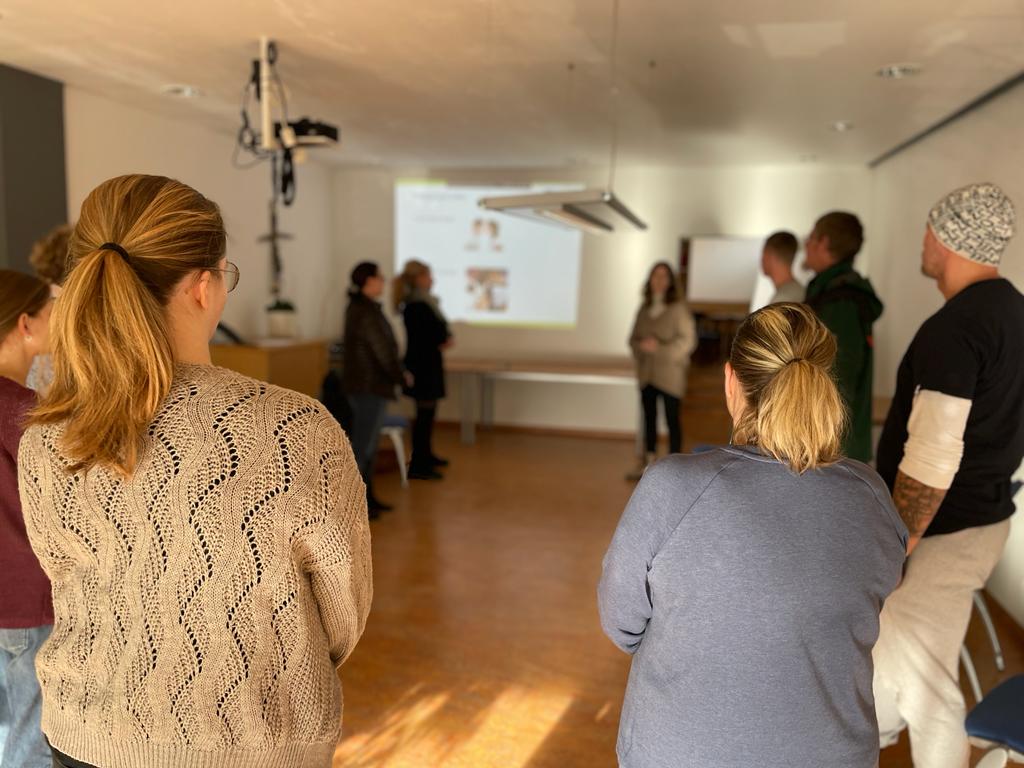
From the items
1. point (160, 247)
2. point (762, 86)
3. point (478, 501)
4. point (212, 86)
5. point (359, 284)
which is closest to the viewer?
point (160, 247)

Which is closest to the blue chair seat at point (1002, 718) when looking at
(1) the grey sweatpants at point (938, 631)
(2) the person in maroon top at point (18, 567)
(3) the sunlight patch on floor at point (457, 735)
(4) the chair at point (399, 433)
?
(1) the grey sweatpants at point (938, 631)

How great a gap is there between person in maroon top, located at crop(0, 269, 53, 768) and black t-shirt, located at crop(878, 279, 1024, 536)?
1.83 metres

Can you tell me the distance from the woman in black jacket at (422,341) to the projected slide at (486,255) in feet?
5.59

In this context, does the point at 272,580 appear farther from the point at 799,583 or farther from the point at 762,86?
the point at 762,86

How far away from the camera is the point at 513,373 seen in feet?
21.2

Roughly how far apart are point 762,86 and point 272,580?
3489 millimetres

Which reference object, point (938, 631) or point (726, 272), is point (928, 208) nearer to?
point (726, 272)

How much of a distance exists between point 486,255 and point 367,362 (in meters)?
2.85

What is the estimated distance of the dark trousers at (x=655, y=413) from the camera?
514 cm

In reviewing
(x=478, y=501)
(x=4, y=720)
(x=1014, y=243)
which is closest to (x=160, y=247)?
(x=4, y=720)

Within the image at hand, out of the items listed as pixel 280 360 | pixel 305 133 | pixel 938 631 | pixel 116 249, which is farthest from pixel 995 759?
pixel 280 360

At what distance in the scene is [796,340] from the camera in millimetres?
1107

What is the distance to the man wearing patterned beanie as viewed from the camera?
167 cm

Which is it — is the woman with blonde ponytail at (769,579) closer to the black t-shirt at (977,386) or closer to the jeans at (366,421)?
the black t-shirt at (977,386)
